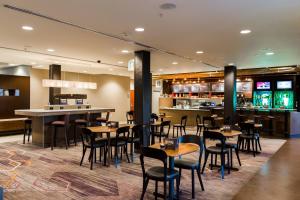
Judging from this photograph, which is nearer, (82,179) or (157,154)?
(157,154)

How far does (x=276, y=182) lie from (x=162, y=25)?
351 cm

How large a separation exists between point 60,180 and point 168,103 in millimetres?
9408

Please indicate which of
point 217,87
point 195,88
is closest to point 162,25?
point 217,87

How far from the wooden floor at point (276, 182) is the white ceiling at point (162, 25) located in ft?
9.21

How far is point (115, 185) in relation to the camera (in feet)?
13.3

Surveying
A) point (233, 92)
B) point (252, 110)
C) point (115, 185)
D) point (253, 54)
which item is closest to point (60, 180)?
point (115, 185)

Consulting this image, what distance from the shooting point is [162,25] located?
4.20m

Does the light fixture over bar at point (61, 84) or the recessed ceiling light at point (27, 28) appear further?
the light fixture over bar at point (61, 84)

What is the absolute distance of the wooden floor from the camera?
3.69 meters

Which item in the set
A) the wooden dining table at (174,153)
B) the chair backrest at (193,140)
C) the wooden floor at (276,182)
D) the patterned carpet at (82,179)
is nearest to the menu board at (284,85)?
the wooden floor at (276,182)

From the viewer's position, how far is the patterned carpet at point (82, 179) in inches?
144

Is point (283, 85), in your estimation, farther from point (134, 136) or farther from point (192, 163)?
point (192, 163)

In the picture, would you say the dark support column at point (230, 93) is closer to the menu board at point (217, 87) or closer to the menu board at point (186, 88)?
the menu board at point (217, 87)

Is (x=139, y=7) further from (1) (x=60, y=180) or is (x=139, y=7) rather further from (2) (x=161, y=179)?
(1) (x=60, y=180)
